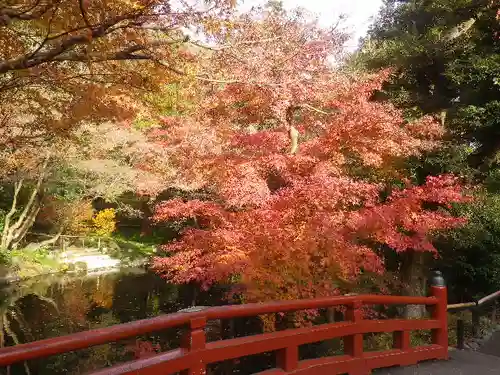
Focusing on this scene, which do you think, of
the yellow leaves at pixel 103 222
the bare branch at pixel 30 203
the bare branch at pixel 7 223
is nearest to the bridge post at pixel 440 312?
the bare branch at pixel 30 203

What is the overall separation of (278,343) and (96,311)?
35.7 ft

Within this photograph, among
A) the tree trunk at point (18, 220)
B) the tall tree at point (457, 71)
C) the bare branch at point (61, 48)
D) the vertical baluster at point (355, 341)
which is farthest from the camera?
the tree trunk at point (18, 220)

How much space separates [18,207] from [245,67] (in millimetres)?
18509

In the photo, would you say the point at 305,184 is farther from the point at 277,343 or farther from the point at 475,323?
the point at 277,343

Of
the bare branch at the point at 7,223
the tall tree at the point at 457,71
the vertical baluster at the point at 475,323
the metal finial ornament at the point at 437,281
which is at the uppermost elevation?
the tall tree at the point at 457,71

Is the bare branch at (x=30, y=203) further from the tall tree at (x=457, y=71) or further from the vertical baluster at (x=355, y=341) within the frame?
the vertical baluster at (x=355, y=341)

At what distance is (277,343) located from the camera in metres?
3.56

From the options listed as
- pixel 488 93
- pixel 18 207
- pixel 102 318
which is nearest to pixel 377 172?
pixel 488 93

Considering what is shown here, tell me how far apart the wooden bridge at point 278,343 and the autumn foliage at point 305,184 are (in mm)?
2356

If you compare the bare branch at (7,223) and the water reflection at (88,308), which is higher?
the bare branch at (7,223)

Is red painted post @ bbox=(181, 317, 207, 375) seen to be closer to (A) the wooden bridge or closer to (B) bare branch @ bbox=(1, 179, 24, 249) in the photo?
(A) the wooden bridge

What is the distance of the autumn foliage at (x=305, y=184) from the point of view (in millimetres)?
7344

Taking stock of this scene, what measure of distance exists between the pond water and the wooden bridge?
2.92m

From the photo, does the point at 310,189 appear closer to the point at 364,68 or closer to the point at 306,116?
the point at 306,116
